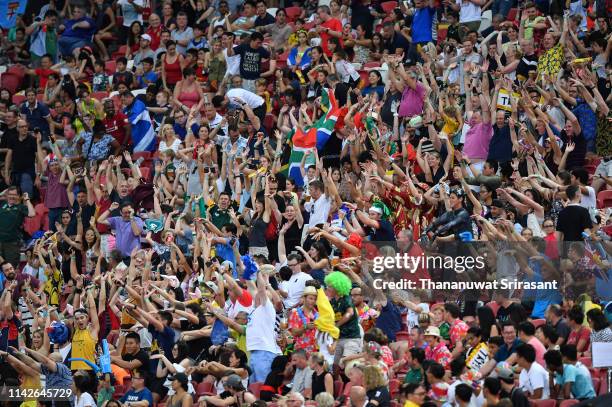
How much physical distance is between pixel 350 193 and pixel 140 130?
529 centimetres

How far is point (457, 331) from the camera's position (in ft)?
48.6

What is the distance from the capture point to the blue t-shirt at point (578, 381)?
13.2 m

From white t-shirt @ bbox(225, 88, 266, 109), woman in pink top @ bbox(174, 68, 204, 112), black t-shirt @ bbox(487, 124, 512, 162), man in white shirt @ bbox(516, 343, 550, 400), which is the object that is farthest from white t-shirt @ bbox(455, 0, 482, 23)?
man in white shirt @ bbox(516, 343, 550, 400)

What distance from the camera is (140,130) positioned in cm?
2331

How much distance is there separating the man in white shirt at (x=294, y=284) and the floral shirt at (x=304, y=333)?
799 millimetres

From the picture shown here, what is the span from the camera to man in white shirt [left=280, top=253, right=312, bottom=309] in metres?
16.9

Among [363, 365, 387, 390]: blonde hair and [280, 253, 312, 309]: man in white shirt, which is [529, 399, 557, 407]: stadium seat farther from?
[280, 253, 312, 309]: man in white shirt

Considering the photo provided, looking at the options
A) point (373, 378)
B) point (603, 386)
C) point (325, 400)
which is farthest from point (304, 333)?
point (603, 386)

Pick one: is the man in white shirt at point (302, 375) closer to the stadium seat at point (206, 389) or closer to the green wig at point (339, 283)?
the green wig at point (339, 283)

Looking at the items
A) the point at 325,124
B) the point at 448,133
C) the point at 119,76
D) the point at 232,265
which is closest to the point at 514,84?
the point at 448,133

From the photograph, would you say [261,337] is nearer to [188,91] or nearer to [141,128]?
[141,128]

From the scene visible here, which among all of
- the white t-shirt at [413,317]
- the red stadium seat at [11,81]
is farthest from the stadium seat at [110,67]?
the white t-shirt at [413,317]

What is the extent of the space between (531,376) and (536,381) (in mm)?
65

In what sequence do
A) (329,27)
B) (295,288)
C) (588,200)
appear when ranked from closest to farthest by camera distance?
(588,200)
(295,288)
(329,27)
